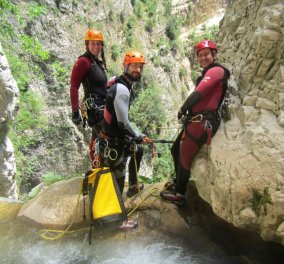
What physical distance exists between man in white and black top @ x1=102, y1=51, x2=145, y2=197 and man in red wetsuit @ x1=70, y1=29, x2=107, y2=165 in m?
0.61

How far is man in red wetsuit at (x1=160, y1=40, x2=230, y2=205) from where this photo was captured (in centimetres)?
397

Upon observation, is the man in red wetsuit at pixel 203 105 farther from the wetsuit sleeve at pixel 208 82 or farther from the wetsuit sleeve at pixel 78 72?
the wetsuit sleeve at pixel 78 72

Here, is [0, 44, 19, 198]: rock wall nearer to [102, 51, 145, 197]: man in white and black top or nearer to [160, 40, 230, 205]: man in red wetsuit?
[102, 51, 145, 197]: man in white and black top

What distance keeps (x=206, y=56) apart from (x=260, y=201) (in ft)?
6.59

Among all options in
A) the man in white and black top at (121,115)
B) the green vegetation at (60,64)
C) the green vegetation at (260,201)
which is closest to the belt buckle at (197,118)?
the man in white and black top at (121,115)

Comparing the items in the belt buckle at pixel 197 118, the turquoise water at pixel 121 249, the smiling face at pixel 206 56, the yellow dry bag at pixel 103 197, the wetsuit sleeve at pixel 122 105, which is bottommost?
the turquoise water at pixel 121 249

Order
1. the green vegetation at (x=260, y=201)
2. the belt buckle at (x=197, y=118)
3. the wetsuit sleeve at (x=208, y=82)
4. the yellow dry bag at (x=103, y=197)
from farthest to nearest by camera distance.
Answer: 1. the yellow dry bag at (x=103, y=197)
2. the belt buckle at (x=197, y=118)
3. the wetsuit sleeve at (x=208, y=82)
4. the green vegetation at (x=260, y=201)

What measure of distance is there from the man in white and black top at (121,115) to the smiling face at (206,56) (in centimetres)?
79

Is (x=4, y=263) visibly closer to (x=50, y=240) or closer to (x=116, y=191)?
(x=50, y=240)

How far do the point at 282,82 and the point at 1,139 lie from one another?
24.6ft

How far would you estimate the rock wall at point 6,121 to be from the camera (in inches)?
297

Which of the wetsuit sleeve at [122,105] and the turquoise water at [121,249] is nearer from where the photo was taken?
the turquoise water at [121,249]

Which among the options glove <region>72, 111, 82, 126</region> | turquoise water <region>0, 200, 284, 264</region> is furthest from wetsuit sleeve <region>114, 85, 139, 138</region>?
turquoise water <region>0, 200, 284, 264</region>

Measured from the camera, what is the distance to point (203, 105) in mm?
4141
